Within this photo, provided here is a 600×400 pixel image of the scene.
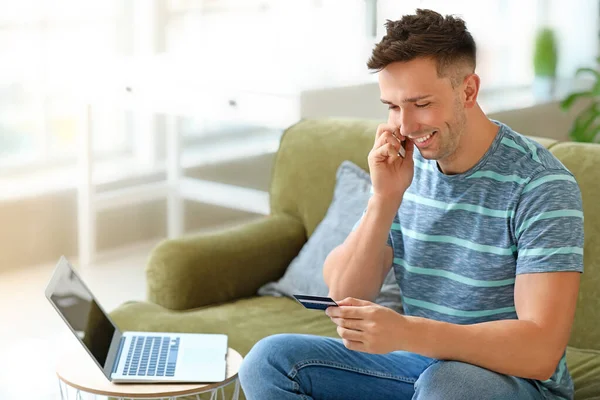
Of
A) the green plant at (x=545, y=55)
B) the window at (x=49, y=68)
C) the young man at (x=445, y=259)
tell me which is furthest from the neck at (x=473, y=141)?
the green plant at (x=545, y=55)

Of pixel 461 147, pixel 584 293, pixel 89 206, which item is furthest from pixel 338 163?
pixel 89 206

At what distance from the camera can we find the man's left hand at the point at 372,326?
1.58 metres

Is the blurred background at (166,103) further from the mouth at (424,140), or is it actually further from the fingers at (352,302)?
the fingers at (352,302)

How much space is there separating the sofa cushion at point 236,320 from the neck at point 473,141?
764 mm

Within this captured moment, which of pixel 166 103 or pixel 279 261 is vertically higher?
pixel 166 103

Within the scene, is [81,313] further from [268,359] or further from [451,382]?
[451,382]

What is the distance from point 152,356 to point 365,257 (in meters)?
0.47

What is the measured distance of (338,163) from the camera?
270 centimetres

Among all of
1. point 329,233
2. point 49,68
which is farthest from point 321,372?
point 49,68

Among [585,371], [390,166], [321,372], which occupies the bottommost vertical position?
[585,371]

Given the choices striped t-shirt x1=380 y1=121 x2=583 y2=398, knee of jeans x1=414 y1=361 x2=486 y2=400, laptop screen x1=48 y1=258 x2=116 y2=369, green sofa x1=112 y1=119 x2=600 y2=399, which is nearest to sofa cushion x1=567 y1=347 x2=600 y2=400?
green sofa x1=112 y1=119 x2=600 y2=399

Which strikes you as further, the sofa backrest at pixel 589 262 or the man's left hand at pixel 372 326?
the sofa backrest at pixel 589 262

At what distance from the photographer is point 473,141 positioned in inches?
67.9

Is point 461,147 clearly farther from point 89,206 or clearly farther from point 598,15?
point 598,15
